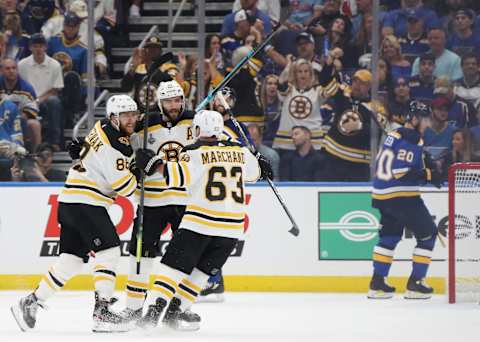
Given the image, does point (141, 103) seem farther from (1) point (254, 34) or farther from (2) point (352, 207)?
(2) point (352, 207)

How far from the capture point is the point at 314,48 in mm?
10664

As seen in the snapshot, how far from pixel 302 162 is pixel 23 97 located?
2.66m

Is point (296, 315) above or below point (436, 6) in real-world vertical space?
below

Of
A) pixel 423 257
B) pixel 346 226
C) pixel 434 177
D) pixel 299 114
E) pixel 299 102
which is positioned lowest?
pixel 423 257

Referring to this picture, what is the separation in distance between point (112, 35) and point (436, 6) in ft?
10.2

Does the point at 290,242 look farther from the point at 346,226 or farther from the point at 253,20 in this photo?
the point at 253,20

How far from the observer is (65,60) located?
35.4 feet

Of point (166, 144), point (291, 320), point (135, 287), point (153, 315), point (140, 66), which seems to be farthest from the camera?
point (140, 66)

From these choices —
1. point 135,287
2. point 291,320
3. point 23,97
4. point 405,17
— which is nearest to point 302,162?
point 405,17

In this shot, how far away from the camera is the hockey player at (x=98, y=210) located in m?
6.69

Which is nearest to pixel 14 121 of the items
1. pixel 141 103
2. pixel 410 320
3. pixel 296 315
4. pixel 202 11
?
pixel 141 103

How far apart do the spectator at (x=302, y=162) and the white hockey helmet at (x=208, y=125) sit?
11.2ft

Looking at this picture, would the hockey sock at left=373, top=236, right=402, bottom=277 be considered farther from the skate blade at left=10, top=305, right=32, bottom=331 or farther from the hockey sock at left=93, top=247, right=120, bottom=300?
the skate blade at left=10, top=305, right=32, bottom=331

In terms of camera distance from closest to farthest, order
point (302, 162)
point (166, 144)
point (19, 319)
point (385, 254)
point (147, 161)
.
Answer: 1. point (147, 161)
2. point (19, 319)
3. point (166, 144)
4. point (385, 254)
5. point (302, 162)
